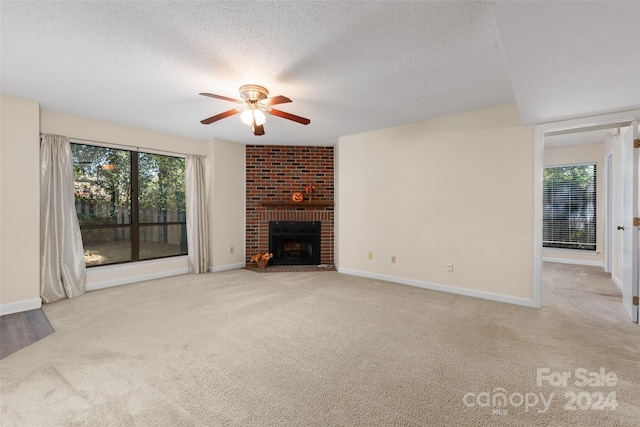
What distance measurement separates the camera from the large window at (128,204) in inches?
163

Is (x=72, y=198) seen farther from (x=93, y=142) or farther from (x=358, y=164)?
(x=358, y=164)

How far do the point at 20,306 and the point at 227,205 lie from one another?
2.99 m

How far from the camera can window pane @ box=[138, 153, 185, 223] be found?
4.68m

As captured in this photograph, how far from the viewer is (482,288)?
11.9 ft

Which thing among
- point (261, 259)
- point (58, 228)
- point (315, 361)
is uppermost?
point (58, 228)

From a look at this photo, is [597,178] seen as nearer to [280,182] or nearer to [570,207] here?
[570,207]

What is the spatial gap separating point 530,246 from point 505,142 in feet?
4.23

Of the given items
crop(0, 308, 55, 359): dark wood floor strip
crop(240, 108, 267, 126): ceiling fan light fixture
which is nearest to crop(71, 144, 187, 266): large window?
crop(0, 308, 55, 359): dark wood floor strip

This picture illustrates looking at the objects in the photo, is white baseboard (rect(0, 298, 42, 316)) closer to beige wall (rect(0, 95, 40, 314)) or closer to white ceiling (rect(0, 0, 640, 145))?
beige wall (rect(0, 95, 40, 314))

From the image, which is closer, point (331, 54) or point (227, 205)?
point (331, 54)

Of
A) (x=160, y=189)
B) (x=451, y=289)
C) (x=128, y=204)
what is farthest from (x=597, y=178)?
(x=128, y=204)

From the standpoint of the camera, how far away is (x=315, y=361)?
2115 mm

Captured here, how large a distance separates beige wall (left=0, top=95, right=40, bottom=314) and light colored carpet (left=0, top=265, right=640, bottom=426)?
359 millimetres

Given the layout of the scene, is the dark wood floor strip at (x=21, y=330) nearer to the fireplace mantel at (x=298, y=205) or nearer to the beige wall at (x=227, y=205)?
the beige wall at (x=227, y=205)
